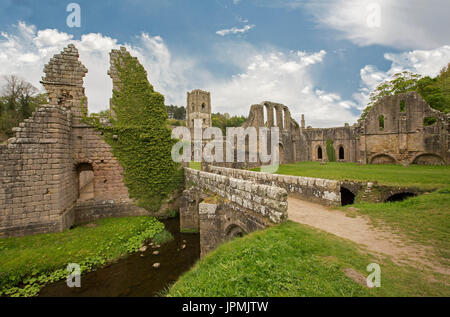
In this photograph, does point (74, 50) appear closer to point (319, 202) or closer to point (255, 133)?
point (319, 202)

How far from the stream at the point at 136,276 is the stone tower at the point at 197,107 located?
46.8m

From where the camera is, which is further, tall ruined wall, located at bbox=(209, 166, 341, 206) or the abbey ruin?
tall ruined wall, located at bbox=(209, 166, 341, 206)

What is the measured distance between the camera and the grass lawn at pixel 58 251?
5.69 meters

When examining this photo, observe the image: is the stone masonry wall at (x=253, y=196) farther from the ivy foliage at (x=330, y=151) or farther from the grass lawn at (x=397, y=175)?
the ivy foliage at (x=330, y=151)

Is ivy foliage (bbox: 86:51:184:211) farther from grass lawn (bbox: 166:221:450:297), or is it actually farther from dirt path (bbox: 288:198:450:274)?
grass lawn (bbox: 166:221:450:297)

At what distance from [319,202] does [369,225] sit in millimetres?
2019

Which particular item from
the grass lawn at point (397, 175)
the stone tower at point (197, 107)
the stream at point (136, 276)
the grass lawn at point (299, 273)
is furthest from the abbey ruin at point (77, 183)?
the stone tower at point (197, 107)

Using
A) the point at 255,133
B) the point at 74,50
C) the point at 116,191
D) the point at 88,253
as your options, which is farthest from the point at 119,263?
the point at 255,133

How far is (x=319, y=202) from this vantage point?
270 inches

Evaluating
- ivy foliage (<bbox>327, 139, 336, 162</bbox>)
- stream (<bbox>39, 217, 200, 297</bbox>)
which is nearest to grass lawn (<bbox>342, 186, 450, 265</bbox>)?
stream (<bbox>39, 217, 200, 297</bbox>)

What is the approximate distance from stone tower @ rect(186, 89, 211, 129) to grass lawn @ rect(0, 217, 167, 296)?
45.3 metres

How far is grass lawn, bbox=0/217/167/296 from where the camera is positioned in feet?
18.7

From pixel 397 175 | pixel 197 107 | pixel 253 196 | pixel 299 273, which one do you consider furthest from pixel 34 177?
pixel 197 107

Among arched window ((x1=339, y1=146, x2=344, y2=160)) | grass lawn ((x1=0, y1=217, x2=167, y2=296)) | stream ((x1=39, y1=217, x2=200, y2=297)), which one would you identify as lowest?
stream ((x1=39, y1=217, x2=200, y2=297))
